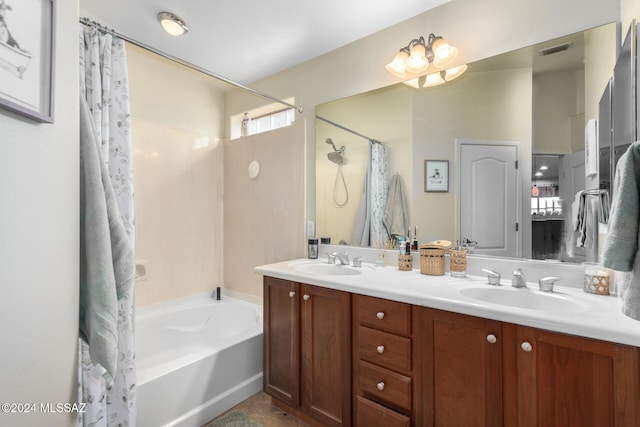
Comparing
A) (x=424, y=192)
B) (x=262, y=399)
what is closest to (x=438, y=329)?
(x=424, y=192)

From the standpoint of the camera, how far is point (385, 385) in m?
1.37

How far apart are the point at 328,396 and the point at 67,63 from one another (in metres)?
1.76

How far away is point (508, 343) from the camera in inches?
42.0

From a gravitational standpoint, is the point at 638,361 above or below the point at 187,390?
above

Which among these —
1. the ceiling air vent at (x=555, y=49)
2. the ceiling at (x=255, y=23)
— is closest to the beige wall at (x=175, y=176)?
the ceiling at (x=255, y=23)

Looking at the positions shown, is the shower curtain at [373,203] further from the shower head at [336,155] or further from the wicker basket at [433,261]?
the wicker basket at [433,261]

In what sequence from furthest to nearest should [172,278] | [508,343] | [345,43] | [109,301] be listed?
[172,278], [345,43], [508,343], [109,301]

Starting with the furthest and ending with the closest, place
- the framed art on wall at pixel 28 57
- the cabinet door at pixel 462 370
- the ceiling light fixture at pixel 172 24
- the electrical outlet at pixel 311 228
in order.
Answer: the electrical outlet at pixel 311 228, the ceiling light fixture at pixel 172 24, the cabinet door at pixel 462 370, the framed art on wall at pixel 28 57

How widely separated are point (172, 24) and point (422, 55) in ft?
5.44

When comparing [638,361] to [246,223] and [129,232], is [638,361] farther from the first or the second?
[246,223]

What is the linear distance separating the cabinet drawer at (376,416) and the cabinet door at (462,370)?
122 millimetres

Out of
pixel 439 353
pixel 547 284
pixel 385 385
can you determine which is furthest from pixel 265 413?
pixel 547 284

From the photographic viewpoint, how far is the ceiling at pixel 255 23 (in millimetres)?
1829

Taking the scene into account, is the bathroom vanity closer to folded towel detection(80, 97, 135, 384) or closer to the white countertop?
the white countertop
